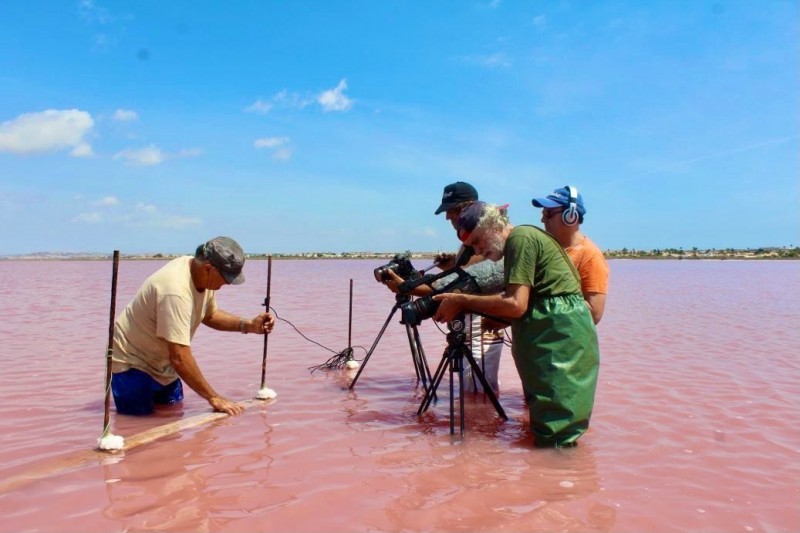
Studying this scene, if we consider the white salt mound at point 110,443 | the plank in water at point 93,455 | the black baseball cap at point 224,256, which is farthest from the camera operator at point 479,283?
the white salt mound at point 110,443

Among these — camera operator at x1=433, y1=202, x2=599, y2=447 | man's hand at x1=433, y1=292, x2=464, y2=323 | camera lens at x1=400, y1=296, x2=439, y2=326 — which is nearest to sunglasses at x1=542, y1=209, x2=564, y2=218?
camera operator at x1=433, y1=202, x2=599, y2=447

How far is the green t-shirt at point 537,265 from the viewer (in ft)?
12.0

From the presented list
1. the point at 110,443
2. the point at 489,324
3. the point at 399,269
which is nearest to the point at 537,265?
the point at 489,324

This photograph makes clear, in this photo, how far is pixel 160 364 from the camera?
15.6 ft

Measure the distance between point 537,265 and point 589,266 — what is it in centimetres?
82

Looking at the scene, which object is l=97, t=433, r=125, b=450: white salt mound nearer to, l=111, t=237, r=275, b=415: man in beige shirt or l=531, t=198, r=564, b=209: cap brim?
l=111, t=237, r=275, b=415: man in beige shirt

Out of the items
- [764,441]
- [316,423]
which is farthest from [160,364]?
[764,441]

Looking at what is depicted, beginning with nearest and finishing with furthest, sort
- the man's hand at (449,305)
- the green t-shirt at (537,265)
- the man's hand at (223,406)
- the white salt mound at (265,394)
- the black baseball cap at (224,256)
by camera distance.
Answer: the green t-shirt at (537,265)
the man's hand at (449,305)
the black baseball cap at (224,256)
the man's hand at (223,406)
the white salt mound at (265,394)

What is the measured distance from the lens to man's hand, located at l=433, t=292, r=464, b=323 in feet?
12.9

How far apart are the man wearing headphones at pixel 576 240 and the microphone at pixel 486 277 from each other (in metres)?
0.51

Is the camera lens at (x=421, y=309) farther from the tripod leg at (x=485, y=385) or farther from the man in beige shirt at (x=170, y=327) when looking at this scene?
the man in beige shirt at (x=170, y=327)

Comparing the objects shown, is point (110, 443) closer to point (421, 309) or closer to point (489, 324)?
point (421, 309)

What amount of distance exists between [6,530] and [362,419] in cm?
265

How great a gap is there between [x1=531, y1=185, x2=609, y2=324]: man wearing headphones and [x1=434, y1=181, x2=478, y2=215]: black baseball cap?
33.2 inches
